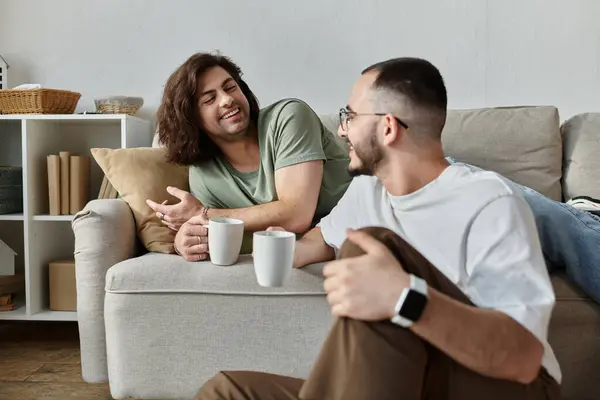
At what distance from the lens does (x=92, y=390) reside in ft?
5.89

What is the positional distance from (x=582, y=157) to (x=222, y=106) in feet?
4.03

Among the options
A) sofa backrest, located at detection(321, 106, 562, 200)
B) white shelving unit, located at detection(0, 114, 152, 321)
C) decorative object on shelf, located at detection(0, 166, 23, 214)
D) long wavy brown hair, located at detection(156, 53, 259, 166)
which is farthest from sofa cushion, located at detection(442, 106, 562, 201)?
decorative object on shelf, located at detection(0, 166, 23, 214)

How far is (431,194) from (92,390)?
4.24ft

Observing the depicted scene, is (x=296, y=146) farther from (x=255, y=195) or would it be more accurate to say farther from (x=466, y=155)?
(x=466, y=155)

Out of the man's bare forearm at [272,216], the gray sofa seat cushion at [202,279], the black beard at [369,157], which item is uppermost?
the black beard at [369,157]

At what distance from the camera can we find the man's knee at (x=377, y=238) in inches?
34.4

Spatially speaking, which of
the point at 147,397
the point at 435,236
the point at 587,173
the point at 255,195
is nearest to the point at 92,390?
the point at 147,397

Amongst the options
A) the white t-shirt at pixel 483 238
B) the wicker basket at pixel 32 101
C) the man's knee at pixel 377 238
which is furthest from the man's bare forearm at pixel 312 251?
the wicker basket at pixel 32 101

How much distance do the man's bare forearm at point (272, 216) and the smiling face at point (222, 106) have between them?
25 centimetres

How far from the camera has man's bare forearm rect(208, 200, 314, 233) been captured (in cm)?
160

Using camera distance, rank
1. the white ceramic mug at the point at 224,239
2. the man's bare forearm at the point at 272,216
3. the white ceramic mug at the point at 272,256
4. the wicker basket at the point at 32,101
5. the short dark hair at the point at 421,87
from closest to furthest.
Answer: the short dark hair at the point at 421,87 < the white ceramic mug at the point at 272,256 < the white ceramic mug at the point at 224,239 < the man's bare forearm at the point at 272,216 < the wicker basket at the point at 32,101

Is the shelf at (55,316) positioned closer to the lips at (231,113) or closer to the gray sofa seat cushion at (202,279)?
the gray sofa seat cushion at (202,279)

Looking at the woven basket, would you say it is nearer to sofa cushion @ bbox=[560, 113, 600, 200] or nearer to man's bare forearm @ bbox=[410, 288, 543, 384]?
sofa cushion @ bbox=[560, 113, 600, 200]

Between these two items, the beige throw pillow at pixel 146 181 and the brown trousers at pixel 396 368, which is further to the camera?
the beige throw pillow at pixel 146 181
